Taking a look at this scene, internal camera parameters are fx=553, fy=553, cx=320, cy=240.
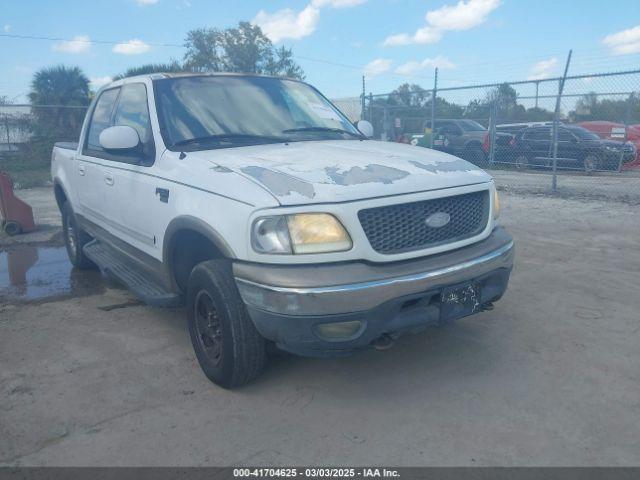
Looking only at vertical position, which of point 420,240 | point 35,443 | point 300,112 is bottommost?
point 35,443

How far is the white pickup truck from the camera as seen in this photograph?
2.79 m

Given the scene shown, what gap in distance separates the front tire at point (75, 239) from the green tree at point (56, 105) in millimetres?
13485

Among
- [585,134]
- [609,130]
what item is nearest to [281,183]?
[585,134]

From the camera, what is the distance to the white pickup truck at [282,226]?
9.16ft

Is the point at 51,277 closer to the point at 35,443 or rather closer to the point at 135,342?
the point at 135,342

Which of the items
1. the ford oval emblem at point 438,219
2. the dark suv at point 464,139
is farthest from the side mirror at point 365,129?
the dark suv at point 464,139

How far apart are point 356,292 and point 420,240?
557mm

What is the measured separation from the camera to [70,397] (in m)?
3.29

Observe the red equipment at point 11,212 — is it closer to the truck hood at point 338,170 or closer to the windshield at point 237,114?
the windshield at point 237,114

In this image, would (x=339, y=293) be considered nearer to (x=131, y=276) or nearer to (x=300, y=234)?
(x=300, y=234)

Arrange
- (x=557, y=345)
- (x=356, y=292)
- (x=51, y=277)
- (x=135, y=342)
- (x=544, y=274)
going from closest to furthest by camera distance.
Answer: (x=356, y=292) < (x=557, y=345) < (x=135, y=342) < (x=544, y=274) < (x=51, y=277)

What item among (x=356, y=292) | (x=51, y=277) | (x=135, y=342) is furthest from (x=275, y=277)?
(x=51, y=277)

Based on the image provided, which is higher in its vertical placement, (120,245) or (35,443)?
(120,245)

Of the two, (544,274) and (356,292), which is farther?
(544,274)
